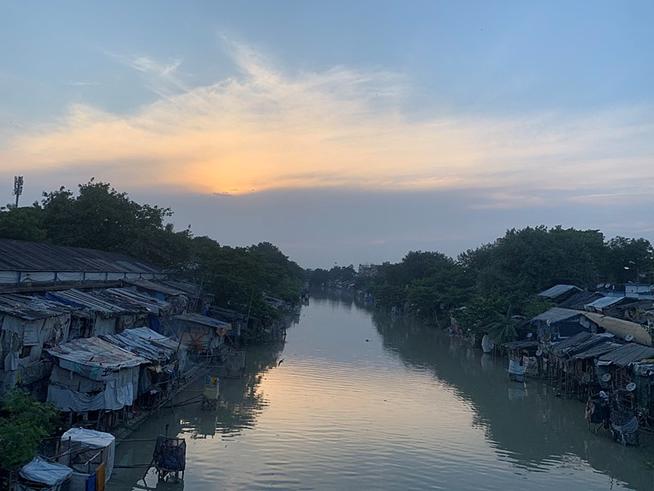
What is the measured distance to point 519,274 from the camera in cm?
4638

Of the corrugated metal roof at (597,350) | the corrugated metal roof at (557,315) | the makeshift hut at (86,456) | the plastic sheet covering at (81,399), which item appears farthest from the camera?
the corrugated metal roof at (557,315)

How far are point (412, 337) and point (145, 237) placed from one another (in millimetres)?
23720

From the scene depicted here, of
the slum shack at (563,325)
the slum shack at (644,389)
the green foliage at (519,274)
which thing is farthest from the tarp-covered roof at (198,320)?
the green foliage at (519,274)

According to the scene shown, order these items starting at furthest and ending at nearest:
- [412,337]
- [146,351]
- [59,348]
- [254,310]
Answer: [412,337]
[254,310]
[146,351]
[59,348]

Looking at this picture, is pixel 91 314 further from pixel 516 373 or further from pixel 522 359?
pixel 522 359

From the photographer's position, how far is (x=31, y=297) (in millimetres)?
16516

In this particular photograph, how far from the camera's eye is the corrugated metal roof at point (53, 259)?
18.8 metres

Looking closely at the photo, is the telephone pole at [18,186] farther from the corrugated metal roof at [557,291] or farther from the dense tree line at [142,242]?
the corrugated metal roof at [557,291]

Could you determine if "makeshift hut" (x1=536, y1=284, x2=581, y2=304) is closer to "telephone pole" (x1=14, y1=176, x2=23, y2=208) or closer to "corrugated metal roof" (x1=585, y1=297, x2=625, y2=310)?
"corrugated metal roof" (x1=585, y1=297, x2=625, y2=310)

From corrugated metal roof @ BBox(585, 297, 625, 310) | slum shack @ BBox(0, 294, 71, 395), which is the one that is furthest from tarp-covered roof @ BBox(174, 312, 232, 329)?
corrugated metal roof @ BBox(585, 297, 625, 310)

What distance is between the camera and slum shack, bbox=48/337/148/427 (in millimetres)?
13781

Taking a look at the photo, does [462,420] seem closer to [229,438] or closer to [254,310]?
[229,438]

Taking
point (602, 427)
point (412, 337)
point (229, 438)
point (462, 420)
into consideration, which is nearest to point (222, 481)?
point (229, 438)

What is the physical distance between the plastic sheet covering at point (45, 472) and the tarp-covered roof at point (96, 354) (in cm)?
386
